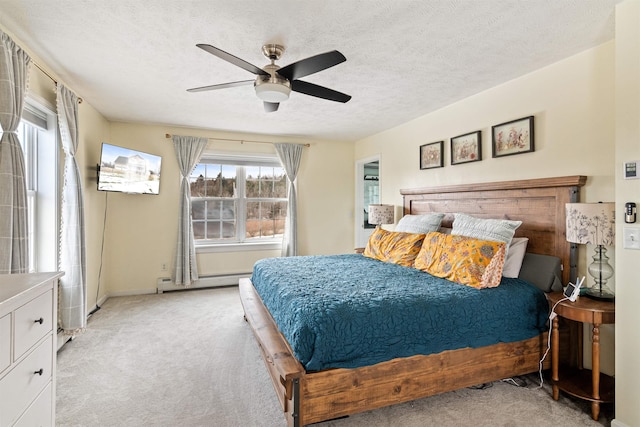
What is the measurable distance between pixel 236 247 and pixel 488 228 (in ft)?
12.0

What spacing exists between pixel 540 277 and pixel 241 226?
13.4 feet

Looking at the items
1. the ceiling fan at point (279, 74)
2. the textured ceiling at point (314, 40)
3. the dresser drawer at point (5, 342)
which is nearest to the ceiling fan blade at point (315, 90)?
the ceiling fan at point (279, 74)

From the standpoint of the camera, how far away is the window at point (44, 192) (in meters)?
2.75

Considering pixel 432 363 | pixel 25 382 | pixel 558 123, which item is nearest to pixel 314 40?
pixel 558 123

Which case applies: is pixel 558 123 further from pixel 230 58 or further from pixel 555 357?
pixel 230 58

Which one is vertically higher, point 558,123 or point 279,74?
point 279,74

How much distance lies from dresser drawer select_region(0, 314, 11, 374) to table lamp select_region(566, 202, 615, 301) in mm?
2927

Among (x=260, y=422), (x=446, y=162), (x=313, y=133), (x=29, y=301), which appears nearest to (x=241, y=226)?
(x=313, y=133)

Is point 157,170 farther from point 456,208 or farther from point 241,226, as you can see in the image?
point 456,208

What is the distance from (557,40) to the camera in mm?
2215

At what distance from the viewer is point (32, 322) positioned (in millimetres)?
1291

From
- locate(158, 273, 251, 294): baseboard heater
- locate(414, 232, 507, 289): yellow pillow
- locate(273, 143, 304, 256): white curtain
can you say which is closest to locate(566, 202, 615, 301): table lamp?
locate(414, 232, 507, 289): yellow pillow

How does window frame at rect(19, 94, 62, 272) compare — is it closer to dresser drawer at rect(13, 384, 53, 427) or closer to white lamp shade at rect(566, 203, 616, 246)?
dresser drawer at rect(13, 384, 53, 427)

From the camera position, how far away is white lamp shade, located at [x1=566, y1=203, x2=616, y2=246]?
194 cm
